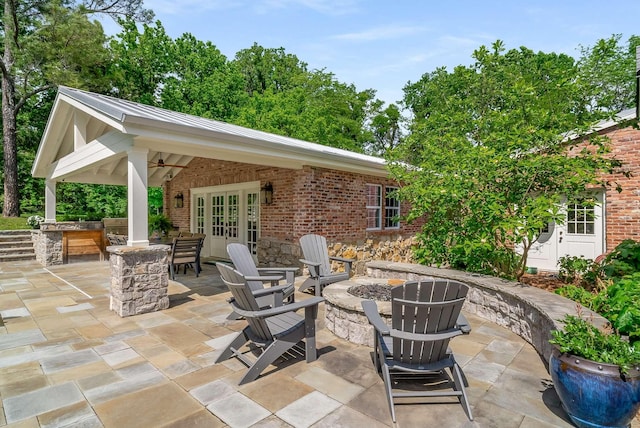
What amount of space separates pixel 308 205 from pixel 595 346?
5.42 m

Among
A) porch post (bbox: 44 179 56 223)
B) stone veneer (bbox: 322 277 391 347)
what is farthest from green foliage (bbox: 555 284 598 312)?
porch post (bbox: 44 179 56 223)

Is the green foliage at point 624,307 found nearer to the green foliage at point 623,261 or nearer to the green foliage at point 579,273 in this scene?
the green foliage at point 623,261

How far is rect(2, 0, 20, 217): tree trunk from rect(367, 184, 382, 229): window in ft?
46.8

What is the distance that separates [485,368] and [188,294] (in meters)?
4.58

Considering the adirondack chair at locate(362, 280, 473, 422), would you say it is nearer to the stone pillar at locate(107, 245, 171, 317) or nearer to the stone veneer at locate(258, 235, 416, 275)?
the stone pillar at locate(107, 245, 171, 317)

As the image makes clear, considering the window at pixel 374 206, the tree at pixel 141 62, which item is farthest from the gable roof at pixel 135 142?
the tree at pixel 141 62

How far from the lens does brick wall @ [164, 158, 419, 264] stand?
23.5 feet

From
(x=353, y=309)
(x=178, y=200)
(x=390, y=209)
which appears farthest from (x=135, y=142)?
(x=390, y=209)

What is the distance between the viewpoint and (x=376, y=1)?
251 inches

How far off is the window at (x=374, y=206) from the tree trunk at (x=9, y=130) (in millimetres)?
14260

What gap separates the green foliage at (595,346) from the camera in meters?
2.04

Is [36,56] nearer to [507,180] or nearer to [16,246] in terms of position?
[16,246]

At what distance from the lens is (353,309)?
3547mm

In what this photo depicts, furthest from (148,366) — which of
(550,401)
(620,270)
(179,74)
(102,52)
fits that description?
(179,74)
